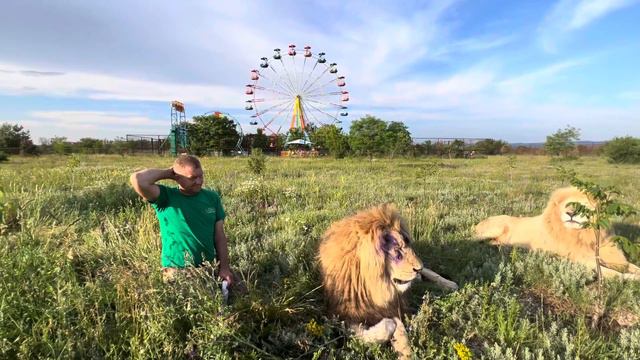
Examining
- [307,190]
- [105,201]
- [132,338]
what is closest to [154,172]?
[132,338]

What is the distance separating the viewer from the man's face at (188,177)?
3678mm

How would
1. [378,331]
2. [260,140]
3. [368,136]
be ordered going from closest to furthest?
[378,331]
[368,136]
[260,140]

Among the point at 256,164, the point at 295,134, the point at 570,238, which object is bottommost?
the point at 570,238

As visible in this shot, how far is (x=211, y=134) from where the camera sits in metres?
47.5

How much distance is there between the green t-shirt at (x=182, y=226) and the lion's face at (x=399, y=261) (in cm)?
150

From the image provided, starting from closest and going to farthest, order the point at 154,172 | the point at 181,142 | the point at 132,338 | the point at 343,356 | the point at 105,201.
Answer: the point at 132,338
the point at 343,356
the point at 154,172
the point at 105,201
the point at 181,142

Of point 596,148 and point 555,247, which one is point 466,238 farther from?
point 596,148

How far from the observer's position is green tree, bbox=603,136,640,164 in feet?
99.7

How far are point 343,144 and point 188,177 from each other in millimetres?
31374

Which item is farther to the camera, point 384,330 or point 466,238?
point 466,238

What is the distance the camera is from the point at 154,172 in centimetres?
339

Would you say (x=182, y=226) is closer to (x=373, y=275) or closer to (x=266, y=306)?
(x=266, y=306)

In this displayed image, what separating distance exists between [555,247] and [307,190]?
5.51m

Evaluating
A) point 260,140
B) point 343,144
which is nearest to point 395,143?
point 343,144
